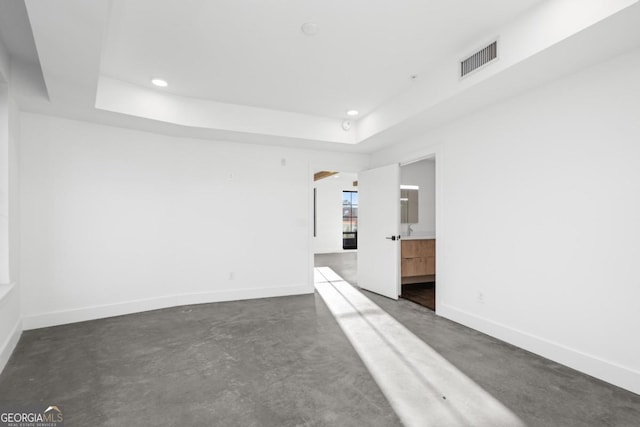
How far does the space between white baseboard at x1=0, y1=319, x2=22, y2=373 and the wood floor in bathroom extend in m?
4.53

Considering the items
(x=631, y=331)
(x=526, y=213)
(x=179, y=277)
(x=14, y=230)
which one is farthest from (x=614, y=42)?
(x=14, y=230)

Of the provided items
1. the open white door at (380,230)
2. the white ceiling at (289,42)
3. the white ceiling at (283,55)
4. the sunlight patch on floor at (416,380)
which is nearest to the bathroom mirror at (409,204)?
the open white door at (380,230)

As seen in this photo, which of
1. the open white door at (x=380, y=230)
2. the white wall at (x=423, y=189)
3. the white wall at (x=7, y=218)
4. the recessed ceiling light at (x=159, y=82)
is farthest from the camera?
the white wall at (x=423, y=189)

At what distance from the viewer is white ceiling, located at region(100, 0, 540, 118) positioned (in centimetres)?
226

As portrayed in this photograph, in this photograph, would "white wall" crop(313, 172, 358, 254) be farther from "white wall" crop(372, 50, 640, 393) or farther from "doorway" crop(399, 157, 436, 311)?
"white wall" crop(372, 50, 640, 393)

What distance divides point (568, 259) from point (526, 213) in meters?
0.53

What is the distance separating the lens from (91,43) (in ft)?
7.14

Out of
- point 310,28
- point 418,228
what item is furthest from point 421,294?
point 310,28

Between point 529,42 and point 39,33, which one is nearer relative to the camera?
point 39,33

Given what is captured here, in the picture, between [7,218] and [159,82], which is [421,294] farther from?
[7,218]

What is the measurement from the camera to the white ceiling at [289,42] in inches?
89.1

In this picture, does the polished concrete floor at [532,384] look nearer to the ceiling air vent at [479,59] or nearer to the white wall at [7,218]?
the ceiling air vent at [479,59]

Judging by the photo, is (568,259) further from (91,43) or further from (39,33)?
(39,33)

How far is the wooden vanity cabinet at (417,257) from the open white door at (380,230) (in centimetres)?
54
